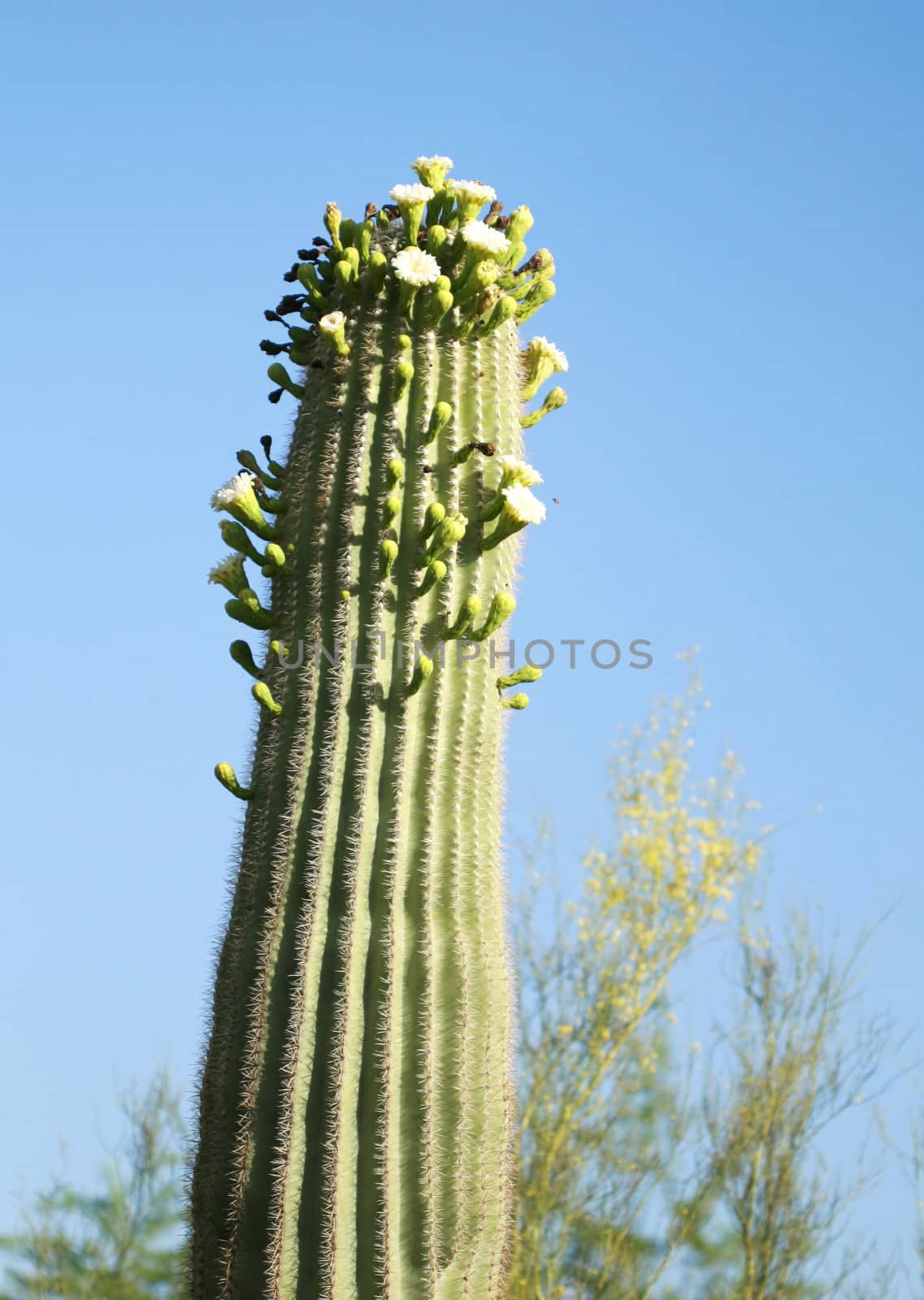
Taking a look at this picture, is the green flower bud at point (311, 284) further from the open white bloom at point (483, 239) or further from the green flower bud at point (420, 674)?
the green flower bud at point (420, 674)

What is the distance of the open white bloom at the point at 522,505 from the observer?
310cm

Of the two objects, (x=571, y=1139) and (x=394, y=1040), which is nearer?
(x=394, y=1040)

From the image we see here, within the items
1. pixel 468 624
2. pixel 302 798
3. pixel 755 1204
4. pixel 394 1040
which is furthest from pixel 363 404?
pixel 755 1204

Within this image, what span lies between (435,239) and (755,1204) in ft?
25.1

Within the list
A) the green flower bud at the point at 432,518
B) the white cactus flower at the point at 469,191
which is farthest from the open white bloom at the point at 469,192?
the green flower bud at the point at 432,518

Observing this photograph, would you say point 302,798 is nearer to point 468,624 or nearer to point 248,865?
point 248,865

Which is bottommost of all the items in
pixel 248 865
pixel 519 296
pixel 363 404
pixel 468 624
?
pixel 248 865

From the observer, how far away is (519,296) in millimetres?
3561

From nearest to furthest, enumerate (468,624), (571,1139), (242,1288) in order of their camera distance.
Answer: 1. (242,1288)
2. (468,624)
3. (571,1139)

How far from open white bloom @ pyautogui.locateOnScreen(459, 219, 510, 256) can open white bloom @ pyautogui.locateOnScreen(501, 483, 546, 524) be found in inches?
25.8

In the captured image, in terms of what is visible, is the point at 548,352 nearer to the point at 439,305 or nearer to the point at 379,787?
the point at 439,305

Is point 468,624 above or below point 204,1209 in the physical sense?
above

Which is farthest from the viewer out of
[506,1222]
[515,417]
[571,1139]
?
[571,1139]

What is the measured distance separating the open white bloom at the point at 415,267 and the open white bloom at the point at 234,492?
632mm
